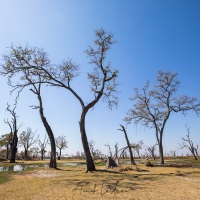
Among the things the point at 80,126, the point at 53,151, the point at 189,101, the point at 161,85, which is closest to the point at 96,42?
the point at 80,126

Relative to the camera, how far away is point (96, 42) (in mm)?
21656

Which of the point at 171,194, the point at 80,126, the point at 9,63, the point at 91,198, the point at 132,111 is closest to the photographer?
the point at 91,198

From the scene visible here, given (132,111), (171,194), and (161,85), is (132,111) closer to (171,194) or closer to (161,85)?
(161,85)

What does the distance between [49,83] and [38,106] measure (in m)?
4.61

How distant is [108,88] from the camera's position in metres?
23.1

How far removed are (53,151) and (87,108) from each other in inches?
290

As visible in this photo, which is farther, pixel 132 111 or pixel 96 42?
pixel 132 111

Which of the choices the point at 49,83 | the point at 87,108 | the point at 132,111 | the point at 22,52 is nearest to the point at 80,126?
the point at 87,108

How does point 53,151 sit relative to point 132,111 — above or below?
below

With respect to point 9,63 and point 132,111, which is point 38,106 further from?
point 132,111

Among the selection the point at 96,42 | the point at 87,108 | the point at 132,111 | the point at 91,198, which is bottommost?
the point at 91,198

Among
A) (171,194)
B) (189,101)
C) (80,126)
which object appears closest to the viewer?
(171,194)

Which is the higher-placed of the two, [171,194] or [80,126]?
[80,126]

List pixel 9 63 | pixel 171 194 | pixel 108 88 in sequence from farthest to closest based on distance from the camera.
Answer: pixel 108 88, pixel 9 63, pixel 171 194
